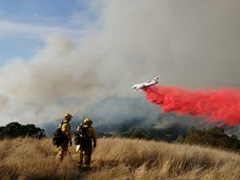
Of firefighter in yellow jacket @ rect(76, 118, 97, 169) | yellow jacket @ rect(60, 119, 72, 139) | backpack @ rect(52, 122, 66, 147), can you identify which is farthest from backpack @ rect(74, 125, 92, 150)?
backpack @ rect(52, 122, 66, 147)

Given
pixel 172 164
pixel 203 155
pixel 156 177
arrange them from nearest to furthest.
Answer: pixel 156 177
pixel 172 164
pixel 203 155

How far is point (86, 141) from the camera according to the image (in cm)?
1538

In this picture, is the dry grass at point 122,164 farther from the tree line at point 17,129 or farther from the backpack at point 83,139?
the tree line at point 17,129

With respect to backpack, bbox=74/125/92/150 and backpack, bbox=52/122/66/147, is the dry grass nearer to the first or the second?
backpack, bbox=52/122/66/147

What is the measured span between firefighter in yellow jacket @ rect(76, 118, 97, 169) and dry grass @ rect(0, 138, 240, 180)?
35cm

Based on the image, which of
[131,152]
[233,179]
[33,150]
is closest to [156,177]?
[233,179]

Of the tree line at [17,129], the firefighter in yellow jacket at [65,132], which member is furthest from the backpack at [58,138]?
the tree line at [17,129]

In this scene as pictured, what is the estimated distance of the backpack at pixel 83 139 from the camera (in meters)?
15.3

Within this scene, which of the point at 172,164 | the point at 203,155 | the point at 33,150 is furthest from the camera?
the point at 203,155

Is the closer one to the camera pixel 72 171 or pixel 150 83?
pixel 72 171

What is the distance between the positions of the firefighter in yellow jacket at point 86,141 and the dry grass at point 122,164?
35 cm

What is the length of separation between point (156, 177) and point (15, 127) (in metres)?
26.1

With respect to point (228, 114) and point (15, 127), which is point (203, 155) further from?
point (15, 127)

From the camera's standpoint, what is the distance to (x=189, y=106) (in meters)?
31.4
